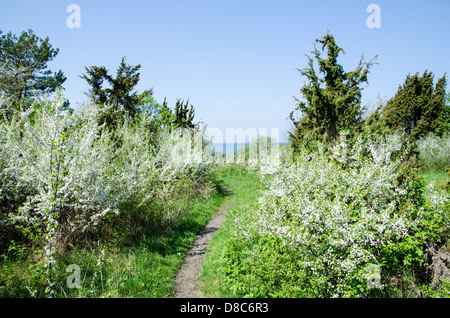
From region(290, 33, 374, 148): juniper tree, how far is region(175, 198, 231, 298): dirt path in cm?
486

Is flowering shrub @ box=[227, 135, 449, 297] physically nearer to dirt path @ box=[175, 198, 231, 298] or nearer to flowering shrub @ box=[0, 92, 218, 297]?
dirt path @ box=[175, 198, 231, 298]

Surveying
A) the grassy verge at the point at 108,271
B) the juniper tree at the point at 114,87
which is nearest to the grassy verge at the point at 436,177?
the grassy verge at the point at 108,271

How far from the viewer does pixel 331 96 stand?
303 inches

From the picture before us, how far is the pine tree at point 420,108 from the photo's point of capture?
75.3 feet

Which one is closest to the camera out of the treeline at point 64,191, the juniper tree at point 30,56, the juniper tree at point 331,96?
the treeline at point 64,191

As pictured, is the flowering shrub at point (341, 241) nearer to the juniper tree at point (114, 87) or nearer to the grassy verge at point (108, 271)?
the grassy verge at point (108, 271)

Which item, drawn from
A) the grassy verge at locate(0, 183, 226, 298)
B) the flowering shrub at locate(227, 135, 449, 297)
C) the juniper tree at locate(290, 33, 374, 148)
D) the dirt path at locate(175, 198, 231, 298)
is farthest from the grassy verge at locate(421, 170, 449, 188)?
the grassy verge at locate(0, 183, 226, 298)

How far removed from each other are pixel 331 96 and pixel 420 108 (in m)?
22.5

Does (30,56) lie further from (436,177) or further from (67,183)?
(436,177)

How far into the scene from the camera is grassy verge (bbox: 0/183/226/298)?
11.5ft

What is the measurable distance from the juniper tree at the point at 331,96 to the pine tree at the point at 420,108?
18242 millimetres
